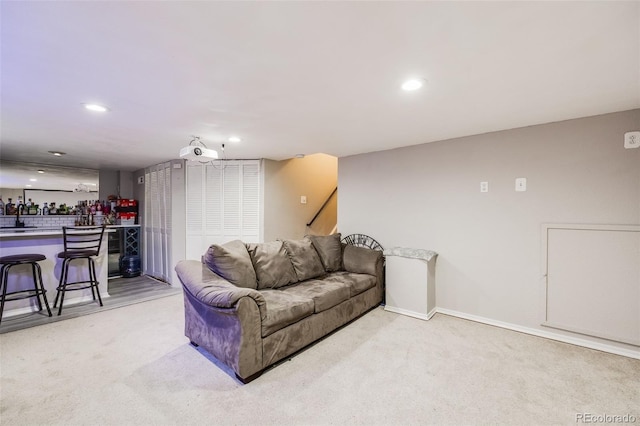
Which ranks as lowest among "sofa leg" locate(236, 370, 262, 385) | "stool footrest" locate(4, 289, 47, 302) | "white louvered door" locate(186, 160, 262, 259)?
"sofa leg" locate(236, 370, 262, 385)

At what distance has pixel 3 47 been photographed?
56.7 inches

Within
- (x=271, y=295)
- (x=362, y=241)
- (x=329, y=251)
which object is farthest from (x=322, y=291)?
(x=362, y=241)

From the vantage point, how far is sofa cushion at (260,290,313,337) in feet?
6.99

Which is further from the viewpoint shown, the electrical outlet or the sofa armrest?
the electrical outlet

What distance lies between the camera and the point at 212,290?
2109mm

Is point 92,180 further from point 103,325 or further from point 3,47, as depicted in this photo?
point 3,47

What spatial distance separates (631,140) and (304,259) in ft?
10.7

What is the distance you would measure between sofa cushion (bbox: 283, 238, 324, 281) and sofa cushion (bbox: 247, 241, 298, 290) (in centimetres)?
9

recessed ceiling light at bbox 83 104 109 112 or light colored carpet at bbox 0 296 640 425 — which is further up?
recessed ceiling light at bbox 83 104 109 112

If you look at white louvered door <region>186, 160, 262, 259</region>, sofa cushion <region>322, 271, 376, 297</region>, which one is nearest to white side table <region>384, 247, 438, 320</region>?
sofa cushion <region>322, 271, 376, 297</region>

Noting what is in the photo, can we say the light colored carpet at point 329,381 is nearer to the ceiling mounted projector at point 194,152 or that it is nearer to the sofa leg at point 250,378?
the sofa leg at point 250,378

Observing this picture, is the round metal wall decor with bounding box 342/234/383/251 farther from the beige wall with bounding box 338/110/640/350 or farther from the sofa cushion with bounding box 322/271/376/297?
the sofa cushion with bounding box 322/271/376/297

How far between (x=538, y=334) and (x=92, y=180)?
25.1 ft

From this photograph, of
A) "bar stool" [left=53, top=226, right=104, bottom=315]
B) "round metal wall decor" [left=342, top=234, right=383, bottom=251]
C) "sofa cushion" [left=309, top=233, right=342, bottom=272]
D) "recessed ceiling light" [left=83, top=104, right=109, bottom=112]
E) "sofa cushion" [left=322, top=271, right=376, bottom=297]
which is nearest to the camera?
"recessed ceiling light" [left=83, top=104, right=109, bottom=112]
